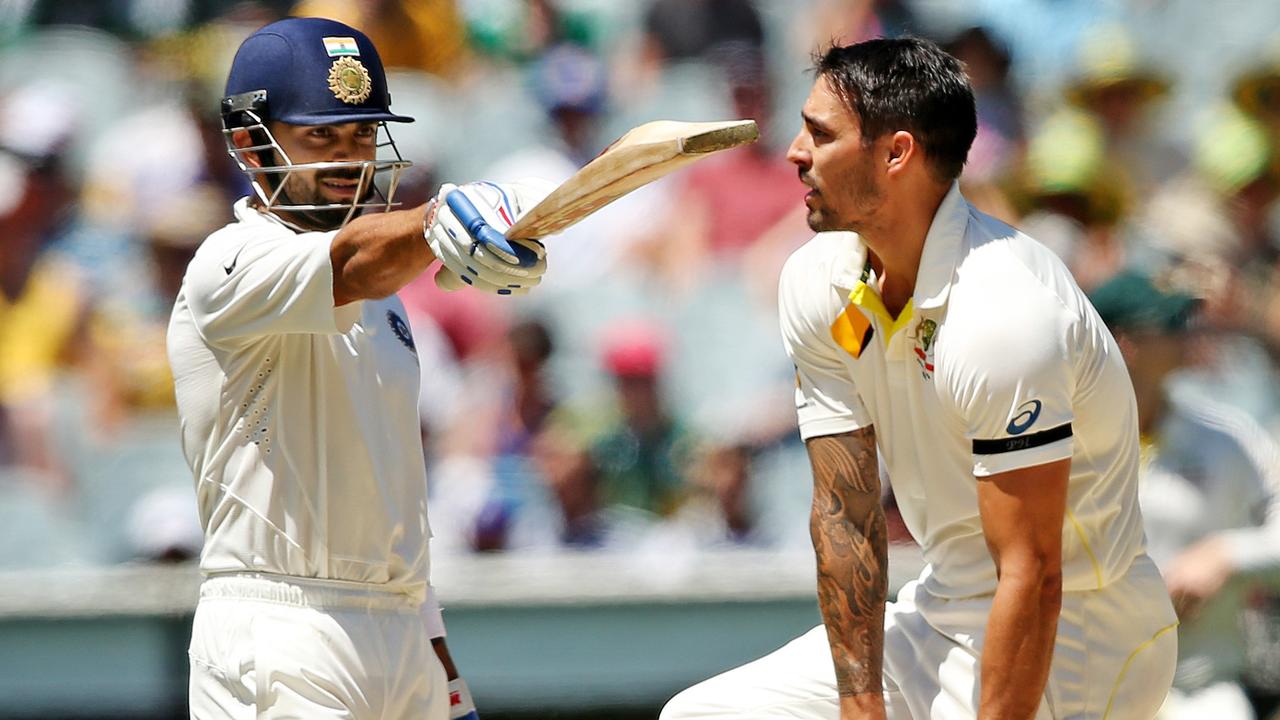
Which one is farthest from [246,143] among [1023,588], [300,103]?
[1023,588]

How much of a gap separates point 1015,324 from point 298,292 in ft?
4.35

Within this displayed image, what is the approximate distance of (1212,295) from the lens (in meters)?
6.55

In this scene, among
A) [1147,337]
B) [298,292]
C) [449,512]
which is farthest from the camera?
[449,512]

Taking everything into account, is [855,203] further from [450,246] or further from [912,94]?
[450,246]

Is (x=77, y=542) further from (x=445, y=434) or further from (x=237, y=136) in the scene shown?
(x=237, y=136)

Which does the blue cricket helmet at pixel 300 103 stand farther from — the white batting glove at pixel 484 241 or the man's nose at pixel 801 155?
the man's nose at pixel 801 155

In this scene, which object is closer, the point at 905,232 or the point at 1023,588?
the point at 1023,588

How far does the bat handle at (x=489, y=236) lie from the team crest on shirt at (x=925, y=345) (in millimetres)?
874

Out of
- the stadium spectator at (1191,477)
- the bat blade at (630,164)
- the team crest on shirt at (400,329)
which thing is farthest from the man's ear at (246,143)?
the stadium spectator at (1191,477)

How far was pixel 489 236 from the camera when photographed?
2.87m

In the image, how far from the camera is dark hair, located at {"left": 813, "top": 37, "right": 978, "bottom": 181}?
3352 millimetres

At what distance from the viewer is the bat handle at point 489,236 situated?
2.87 meters

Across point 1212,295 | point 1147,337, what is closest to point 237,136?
point 1147,337

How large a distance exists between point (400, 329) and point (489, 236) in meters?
0.92
